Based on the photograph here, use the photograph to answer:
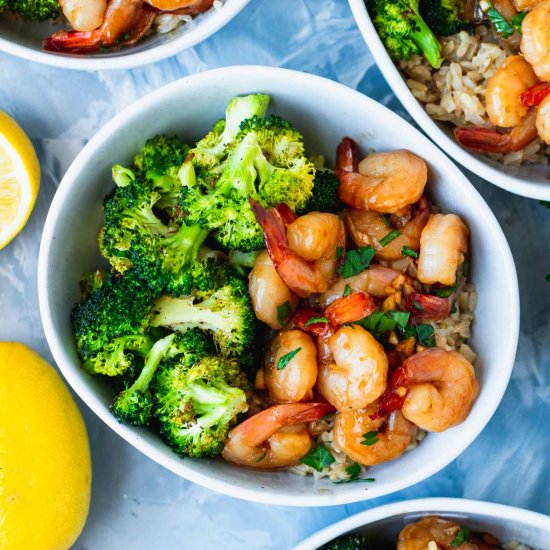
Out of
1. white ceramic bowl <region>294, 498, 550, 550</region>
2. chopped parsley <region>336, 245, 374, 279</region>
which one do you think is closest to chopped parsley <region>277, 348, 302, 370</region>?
chopped parsley <region>336, 245, 374, 279</region>

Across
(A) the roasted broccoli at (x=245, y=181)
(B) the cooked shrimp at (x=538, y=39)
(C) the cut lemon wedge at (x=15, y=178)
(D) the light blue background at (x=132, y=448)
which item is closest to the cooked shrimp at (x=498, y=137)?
(B) the cooked shrimp at (x=538, y=39)

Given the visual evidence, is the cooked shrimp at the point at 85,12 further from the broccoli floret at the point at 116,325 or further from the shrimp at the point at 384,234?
the shrimp at the point at 384,234

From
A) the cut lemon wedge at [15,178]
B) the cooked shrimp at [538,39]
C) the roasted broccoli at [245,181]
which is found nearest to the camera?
the cooked shrimp at [538,39]

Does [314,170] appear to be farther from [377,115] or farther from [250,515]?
[250,515]

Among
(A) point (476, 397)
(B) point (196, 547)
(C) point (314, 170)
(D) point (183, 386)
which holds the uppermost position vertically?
(C) point (314, 170)

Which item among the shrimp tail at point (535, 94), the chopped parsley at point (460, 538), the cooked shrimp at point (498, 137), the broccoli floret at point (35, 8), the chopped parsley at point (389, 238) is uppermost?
the broccoli floret at point (35, 8)

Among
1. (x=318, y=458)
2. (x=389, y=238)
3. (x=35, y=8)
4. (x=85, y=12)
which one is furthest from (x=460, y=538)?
(x=35, y=8)

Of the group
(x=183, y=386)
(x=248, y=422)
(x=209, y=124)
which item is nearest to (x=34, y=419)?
(x=183, y=386)
